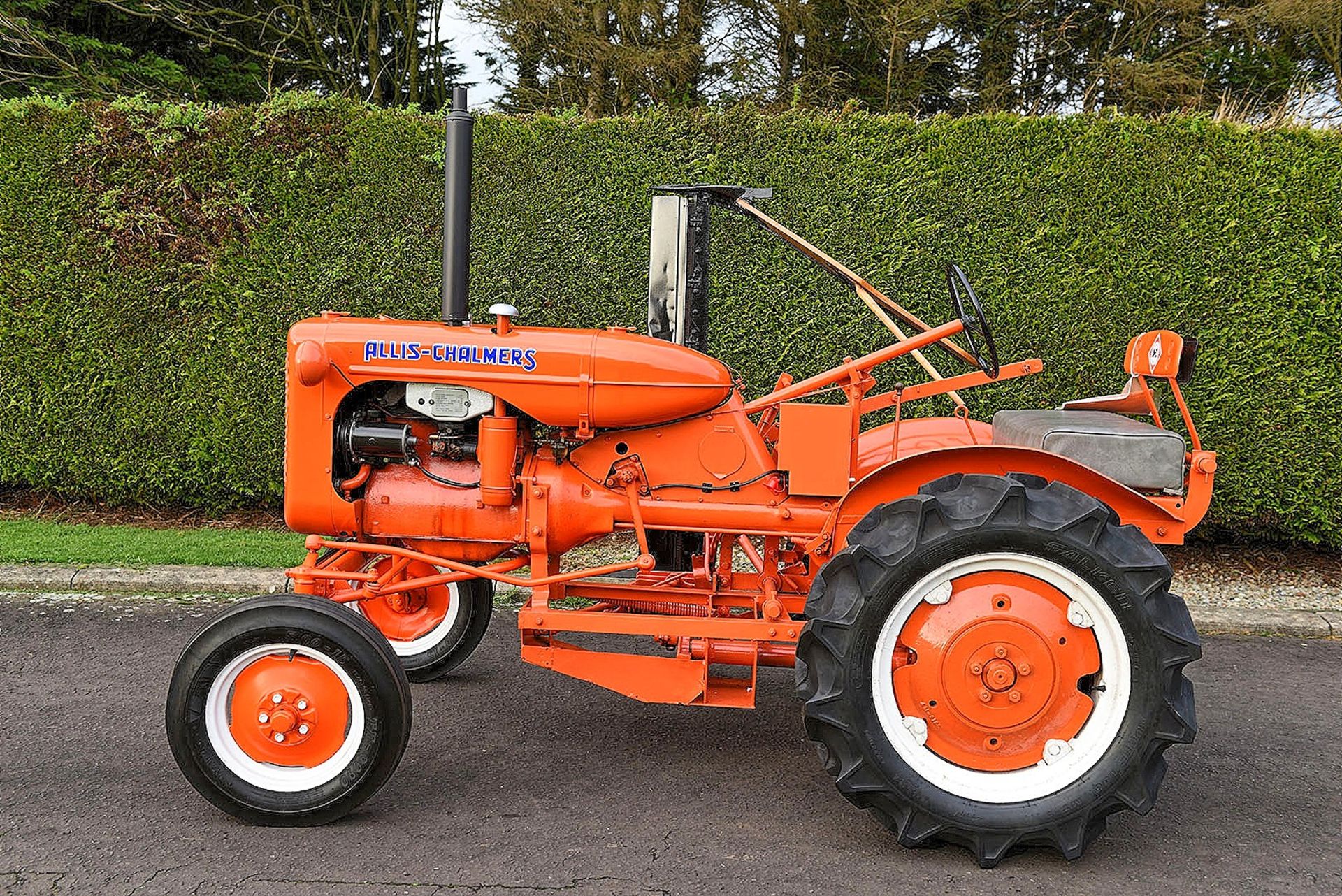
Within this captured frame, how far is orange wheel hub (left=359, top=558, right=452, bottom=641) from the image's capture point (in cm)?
427

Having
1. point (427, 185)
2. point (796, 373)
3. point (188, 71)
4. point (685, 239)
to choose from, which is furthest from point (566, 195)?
point (188, 71)

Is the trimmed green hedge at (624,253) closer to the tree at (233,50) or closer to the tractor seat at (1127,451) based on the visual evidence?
the tractor seat at (1127,451)

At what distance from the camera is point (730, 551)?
3.74m

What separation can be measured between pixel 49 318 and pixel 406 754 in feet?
16.0

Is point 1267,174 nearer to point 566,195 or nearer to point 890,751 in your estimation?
point 566,195

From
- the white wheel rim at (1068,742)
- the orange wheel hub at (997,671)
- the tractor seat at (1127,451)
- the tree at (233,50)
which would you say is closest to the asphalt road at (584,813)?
the white wheel rim at (1068,742)

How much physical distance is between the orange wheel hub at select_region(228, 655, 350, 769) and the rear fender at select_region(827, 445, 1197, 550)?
157 cm

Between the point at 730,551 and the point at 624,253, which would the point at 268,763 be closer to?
the point at 730,551

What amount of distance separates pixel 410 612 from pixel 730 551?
1.42 meters

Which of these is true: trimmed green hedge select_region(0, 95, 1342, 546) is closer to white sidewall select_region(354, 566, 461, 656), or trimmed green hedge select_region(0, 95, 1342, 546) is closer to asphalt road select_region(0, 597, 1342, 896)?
asphalt road select_region(0, 597, 1342, 896)

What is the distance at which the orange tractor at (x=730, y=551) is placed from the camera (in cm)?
290

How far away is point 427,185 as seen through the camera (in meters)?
6.66

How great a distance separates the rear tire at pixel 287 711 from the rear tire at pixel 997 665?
121 centimetres

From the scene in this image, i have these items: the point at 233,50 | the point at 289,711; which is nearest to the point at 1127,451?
the point at 289,711
